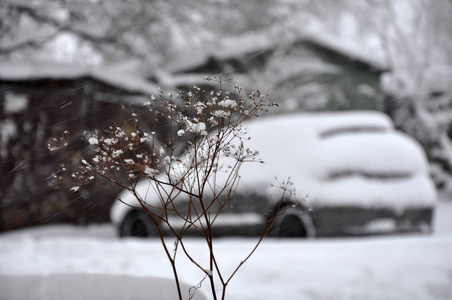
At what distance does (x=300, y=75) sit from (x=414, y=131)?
4122 millimetres

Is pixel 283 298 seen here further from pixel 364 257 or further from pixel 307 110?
pixel 307 110

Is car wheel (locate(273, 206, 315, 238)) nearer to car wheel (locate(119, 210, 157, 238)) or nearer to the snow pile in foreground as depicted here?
car wheel (locate(119, 210, 157, 238))

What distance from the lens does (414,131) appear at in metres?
12.3

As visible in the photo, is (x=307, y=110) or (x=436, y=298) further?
(x=307, y=110)

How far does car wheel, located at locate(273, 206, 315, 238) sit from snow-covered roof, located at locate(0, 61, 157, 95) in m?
4.71

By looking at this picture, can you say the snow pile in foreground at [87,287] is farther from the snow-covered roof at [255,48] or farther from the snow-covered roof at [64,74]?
the snow-covered roof at [255,48]

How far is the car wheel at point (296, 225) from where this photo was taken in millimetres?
4367

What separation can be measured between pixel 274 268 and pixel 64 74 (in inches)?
234

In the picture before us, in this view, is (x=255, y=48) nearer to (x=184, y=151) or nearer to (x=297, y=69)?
(x=297, y=69)

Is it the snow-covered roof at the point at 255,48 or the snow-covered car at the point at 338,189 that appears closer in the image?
the snow-covered car at the point at 338,189

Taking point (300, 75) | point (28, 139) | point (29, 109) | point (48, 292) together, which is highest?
point (300, 75)

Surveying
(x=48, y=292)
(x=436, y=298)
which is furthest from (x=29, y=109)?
(x=436, y=298)

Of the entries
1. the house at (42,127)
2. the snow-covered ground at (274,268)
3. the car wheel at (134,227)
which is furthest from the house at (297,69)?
the snow-covered ground at (274,268)

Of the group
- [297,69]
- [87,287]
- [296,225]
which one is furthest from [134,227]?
[297,69]
